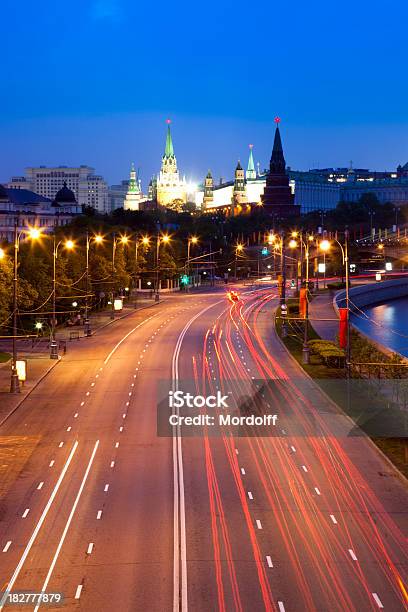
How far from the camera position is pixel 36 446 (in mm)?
44188

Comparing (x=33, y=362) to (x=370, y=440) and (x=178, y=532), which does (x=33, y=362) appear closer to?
(x=370, y=440)

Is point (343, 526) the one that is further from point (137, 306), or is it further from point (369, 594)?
point (137, 306)

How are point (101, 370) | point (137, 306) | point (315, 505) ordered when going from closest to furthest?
point (315, 505), point (101, 370), point (137, 306)

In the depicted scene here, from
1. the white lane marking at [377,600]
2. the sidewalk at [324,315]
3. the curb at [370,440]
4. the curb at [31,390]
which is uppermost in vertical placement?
the sidewalk at [324,315]

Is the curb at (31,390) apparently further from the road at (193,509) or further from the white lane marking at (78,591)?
the white lane marking at (78,591)

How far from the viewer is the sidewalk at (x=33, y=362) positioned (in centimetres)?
5603

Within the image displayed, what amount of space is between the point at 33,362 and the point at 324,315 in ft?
151

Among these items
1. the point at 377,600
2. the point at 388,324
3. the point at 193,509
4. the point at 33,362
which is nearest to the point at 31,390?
the point at 33,362

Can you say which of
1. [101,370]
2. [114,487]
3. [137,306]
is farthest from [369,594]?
[137,306]

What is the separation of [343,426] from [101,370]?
24.0 m

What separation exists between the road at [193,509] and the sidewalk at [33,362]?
1060mm

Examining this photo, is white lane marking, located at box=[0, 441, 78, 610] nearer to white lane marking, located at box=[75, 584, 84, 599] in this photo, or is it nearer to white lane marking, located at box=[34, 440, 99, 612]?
white lane marking, located at box=[34, 440, 99, 612]

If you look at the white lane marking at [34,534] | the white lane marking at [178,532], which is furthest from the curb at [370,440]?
the white lane marking at [34,534]

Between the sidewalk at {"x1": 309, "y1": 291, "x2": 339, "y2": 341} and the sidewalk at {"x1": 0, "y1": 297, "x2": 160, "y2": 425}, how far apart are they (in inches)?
Result: 776
